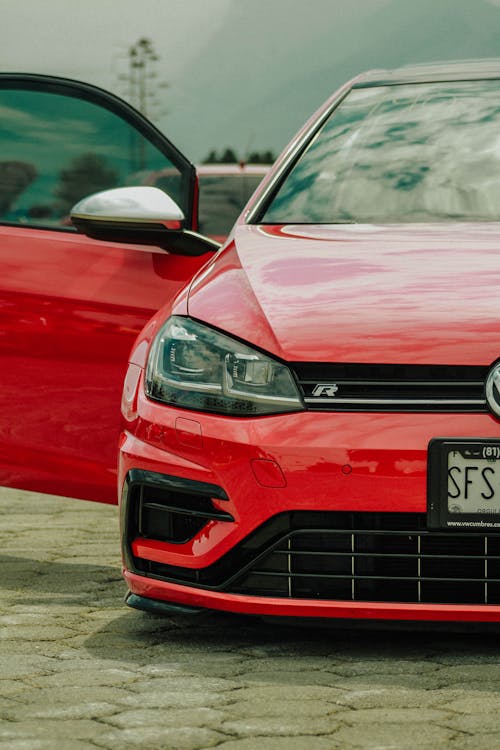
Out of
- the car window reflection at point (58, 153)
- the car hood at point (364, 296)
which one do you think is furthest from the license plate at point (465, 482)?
the car window reflection at point (58, 153)

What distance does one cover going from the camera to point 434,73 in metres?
5.13

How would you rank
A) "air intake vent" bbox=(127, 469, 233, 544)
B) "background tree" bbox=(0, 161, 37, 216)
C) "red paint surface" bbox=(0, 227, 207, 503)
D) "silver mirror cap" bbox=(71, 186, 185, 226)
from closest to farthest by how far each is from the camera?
1. "air intake vent" bbox=(127, 469, 233, 544)
2. "silver mirror cap" bbox=(71, 186, 185, 226)
3. "red paint surface" bbox=(0, 227, 207, 503)
4. "background tree" bbox=(0, 161, 37, 216)

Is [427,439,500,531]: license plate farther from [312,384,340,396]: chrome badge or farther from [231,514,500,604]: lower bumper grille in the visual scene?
[312,384,340,396]: chrome badge

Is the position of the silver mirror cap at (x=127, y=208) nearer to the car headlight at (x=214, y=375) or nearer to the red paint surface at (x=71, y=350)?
the red paint surface at (x=71, y=350)

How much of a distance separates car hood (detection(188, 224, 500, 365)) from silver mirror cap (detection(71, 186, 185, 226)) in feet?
1.51

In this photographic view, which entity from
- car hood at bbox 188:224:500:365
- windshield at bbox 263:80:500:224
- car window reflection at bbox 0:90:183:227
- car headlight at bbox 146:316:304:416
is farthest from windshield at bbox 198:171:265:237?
car headlight at bbox 146:316:304:416

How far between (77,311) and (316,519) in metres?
1.47

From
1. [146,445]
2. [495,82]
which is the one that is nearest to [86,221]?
[146,445]

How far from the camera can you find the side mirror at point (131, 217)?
4.61 m

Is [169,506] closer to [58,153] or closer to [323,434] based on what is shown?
[323,434]

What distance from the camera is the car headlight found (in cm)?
362

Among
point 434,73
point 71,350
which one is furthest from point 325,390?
point 434,73

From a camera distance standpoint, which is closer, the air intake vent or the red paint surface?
the air intake vent

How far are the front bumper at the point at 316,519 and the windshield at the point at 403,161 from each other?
1.09 meters
